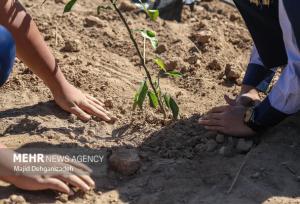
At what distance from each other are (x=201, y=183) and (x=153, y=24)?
4.68 feet

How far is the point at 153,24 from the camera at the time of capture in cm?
339

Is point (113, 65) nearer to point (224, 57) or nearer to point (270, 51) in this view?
point (224, 57)

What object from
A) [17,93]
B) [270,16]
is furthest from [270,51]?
[17,93]

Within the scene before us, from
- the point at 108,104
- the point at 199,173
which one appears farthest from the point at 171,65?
the point at 199,173

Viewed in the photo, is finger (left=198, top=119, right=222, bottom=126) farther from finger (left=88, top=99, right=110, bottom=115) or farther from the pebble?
the pebble

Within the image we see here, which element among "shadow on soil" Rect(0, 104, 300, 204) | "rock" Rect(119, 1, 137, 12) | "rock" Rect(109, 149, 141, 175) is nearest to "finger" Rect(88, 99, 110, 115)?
"shadow on soil" Rect(0, 104, 300, 204)

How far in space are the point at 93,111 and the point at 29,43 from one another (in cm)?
39

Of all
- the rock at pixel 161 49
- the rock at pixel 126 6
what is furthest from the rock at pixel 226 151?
the rock at pixel 126 6

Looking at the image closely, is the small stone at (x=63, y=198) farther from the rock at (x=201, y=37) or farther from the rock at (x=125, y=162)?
the rock at (x=201, y=37)

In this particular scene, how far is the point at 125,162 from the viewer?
2.22m

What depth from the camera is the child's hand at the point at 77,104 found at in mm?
2586

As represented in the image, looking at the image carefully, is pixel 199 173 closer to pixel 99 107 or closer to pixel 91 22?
pixel 99 107

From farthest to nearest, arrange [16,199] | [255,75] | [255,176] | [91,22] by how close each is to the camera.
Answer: [91,22]
[255,75]
[255,176]
[16,199]

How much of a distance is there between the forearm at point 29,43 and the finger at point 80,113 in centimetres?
11
